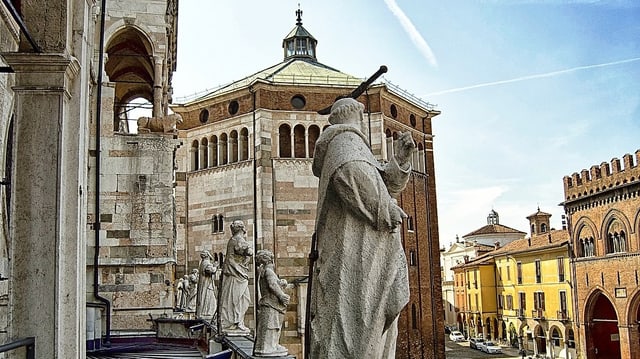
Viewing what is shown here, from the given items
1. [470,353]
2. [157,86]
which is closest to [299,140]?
[157,86]

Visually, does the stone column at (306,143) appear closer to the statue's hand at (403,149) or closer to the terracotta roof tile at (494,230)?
the statue's hand at (403,149)

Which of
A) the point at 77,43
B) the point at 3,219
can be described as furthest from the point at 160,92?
the point at 77,43

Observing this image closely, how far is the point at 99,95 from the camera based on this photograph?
44.3ft

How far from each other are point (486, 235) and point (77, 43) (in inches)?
3260

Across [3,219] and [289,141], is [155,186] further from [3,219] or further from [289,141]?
[289,141]

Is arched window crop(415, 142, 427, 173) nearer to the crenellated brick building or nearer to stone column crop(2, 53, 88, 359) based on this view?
the crenellated brick building

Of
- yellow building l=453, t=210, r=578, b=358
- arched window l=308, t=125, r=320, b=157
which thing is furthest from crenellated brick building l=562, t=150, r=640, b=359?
arched window l=308, t=125, r=320, b=157

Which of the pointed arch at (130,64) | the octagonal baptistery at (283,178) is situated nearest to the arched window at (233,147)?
the octagonal baptistery at (283,178)

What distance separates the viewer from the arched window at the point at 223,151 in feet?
103

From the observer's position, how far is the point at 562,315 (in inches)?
1789

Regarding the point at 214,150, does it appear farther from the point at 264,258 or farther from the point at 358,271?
the point at 358,271

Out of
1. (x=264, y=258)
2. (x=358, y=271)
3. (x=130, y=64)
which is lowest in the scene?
(x=358, y=271)

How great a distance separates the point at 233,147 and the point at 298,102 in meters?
3.69

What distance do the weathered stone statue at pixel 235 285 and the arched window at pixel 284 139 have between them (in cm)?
2053
